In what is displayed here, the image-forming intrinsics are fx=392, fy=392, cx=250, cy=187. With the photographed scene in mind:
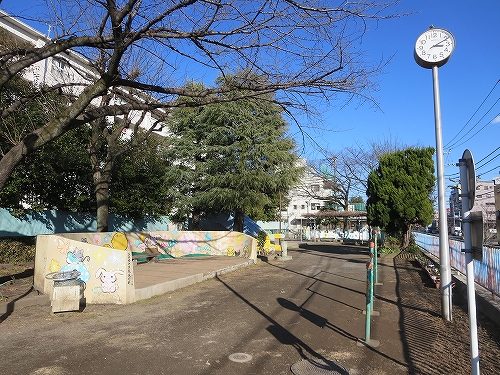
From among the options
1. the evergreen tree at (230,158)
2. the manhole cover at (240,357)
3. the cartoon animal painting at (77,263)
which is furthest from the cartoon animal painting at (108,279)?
the evergreen tree at (230,158)

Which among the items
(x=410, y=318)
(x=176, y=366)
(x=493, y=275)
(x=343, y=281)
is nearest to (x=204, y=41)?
(x=176, y=366)

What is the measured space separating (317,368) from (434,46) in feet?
21.9

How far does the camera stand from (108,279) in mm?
8586

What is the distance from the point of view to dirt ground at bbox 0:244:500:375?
16.2ft

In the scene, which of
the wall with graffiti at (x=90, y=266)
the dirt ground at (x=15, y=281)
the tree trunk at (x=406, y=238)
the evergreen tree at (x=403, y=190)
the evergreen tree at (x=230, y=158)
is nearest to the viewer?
the wall with graffiti at (x=90, y=266)

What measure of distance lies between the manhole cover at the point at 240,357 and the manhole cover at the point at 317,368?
643 millimetres

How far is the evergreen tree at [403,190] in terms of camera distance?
19922 mm

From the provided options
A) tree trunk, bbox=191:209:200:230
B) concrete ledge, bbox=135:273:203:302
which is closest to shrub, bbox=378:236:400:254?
tree trunk, bbox=191:209:200:230

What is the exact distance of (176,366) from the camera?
4902 millimetres

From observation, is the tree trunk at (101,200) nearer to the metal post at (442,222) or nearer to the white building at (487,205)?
the metal post at (442,222)

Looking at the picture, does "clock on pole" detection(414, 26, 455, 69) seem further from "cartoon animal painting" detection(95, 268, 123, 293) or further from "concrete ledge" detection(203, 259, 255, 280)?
"concrete ledge" detection(203, 259, 255, 280)

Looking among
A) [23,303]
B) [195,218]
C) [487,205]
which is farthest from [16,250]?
[487,205]

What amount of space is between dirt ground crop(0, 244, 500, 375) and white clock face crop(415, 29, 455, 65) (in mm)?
5097

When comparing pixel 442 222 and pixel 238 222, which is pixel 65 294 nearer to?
pixel 442 222
